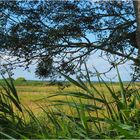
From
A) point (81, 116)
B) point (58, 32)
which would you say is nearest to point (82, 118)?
point (81, 116)

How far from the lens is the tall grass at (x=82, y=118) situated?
3340 mm

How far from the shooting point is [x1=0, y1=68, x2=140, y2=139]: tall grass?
3.34 meters

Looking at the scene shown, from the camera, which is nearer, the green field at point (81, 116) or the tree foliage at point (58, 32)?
the green field at point (81, 116)

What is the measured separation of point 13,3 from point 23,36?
0.55m

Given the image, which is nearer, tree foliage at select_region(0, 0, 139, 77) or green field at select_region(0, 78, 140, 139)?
green field at select_region(0, 78, 140, 139)

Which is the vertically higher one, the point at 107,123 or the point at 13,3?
the point at 13,3

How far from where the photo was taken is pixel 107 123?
365cm

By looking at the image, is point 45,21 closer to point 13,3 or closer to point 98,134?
point 13,3

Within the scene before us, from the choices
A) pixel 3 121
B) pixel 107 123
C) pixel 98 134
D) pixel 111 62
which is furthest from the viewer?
pixel 111 62

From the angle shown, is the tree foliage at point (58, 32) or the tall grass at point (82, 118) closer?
the tall grass at point (82, 118)

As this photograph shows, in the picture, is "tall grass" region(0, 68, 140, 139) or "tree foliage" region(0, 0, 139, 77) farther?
"tree foliage" region(0, 0, 139, 77)

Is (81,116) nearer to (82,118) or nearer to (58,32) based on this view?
(82,118)

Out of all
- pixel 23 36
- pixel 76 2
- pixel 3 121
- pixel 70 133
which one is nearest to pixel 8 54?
pixel 23 36

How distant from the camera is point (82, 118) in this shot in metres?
3.38
